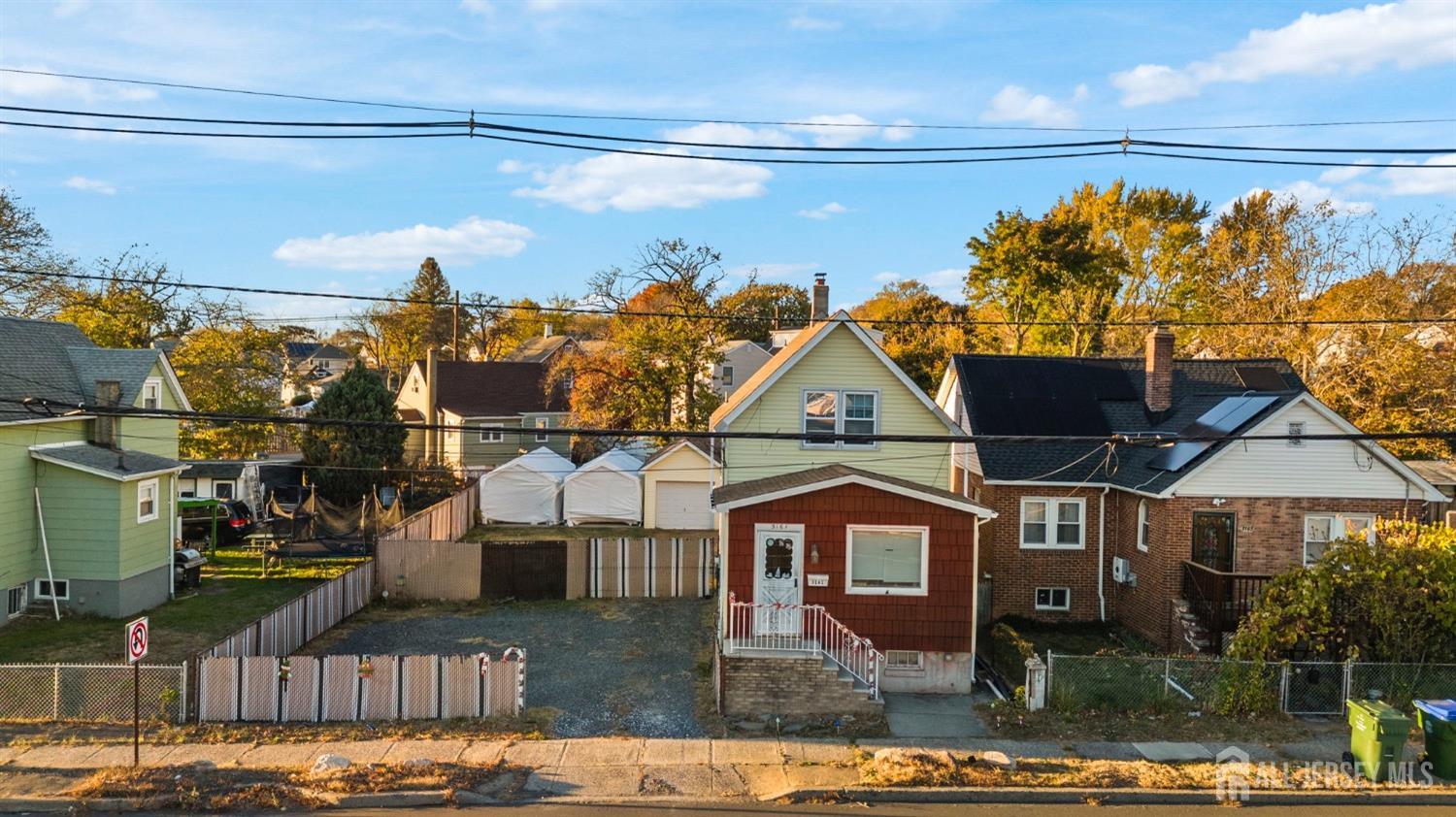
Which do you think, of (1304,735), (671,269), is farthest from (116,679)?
(671,269)

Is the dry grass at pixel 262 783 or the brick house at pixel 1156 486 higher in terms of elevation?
the brick house at pixel 1156 486

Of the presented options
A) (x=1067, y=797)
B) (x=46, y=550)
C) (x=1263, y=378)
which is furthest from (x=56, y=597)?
(x=1263, y=378)

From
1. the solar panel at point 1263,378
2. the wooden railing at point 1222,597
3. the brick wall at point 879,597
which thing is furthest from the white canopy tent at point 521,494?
the solar panel at point 1263,378

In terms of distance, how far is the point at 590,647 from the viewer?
808 inches

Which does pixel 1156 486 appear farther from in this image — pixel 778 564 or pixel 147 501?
pixel 147 501

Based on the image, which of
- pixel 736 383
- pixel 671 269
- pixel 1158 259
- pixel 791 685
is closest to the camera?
pixel 791 685

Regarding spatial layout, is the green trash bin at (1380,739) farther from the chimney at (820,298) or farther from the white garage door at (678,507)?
the white garage door at (678,507)

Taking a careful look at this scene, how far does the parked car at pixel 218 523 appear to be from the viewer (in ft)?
103

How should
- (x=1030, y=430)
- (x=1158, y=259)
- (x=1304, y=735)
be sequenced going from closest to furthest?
1. (x=1304, y=735)
2. (x=1030, y=430)
3. (x=1158, y=259)

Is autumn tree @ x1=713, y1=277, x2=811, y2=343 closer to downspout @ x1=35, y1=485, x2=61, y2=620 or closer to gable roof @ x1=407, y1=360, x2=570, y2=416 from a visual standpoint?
gable roof @ x1=407, y1=360, x2=570, y2=416

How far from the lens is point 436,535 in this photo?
101ft

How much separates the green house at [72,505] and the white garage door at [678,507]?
1638 centimetres

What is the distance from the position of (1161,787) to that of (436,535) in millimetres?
24118

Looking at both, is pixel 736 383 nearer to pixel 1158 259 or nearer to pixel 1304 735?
pixel 1158 259
